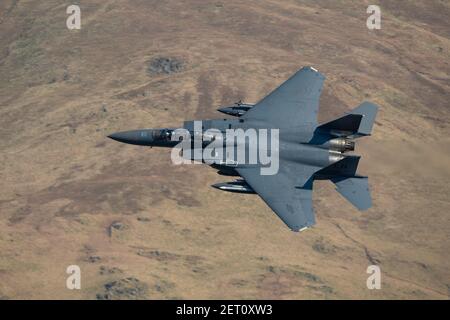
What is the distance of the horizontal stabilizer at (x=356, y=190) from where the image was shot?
60.5 m

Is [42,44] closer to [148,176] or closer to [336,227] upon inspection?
[148,176]

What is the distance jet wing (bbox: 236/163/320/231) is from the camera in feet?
195

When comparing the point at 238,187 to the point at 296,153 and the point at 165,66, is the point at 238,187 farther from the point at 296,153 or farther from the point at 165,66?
the point at 165,66

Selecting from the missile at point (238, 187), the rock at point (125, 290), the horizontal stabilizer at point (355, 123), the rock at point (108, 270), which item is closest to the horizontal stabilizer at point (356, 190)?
the horizontal stabilizer at point (355, 123)

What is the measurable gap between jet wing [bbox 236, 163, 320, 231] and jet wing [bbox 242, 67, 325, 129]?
11.9ft

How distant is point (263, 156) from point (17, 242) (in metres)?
54.0

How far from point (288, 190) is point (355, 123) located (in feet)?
20.3

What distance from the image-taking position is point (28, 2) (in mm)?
169250

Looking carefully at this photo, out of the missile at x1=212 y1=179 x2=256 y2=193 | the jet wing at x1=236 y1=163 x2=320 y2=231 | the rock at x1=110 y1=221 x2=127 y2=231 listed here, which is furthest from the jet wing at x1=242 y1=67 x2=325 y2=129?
the rock at x1=110 y1=221 x2=127 y2=231

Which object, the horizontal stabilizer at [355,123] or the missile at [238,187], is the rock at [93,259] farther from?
the horizontal stabilizer at [355,123]

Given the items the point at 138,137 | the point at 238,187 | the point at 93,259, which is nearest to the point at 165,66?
the point at 93,259
